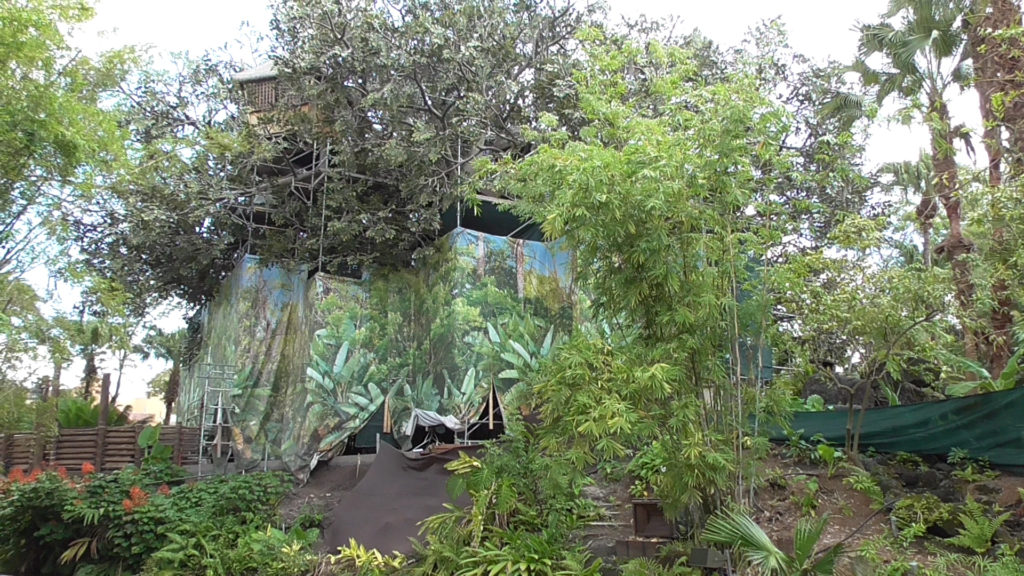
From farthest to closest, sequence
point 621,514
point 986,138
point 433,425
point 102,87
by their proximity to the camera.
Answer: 1. point 433,425
2. point 102,87
3. point 621,514
4. point 986,138

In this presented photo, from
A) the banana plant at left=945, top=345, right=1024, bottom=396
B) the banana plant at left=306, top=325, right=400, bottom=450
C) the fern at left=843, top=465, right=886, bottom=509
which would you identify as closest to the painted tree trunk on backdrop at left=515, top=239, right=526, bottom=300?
the banana plant at left=306, top=325, right=400, bottom=450

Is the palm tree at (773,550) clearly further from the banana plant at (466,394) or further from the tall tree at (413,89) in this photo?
the tall tree at (413,89)

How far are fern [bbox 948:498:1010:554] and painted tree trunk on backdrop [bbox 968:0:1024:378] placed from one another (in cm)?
252

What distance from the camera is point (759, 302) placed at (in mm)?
7797

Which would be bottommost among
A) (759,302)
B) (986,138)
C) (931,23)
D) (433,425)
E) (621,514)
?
(621,514)

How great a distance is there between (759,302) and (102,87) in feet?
36.2

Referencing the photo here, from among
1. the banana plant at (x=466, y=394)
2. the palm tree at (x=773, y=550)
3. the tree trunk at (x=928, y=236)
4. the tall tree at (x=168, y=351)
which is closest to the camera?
the palm tree at (x=773, y=550)

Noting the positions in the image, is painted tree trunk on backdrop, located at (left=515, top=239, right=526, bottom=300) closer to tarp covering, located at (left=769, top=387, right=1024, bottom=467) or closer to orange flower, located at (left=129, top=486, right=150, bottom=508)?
tarp covering, located at (left=769, top=387, right=1024, bottom=467)

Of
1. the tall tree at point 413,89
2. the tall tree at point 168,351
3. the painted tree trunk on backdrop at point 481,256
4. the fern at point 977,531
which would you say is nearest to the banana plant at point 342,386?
the tall tree at point 413,89

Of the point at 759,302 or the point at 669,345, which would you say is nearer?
the point at 669,345

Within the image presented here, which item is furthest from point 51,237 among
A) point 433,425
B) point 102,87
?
point 433,425

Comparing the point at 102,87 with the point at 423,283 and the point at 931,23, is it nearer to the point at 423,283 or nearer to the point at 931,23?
the point at 423,283

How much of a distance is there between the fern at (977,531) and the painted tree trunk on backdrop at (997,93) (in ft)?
8.25

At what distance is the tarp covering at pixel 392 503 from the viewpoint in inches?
395
